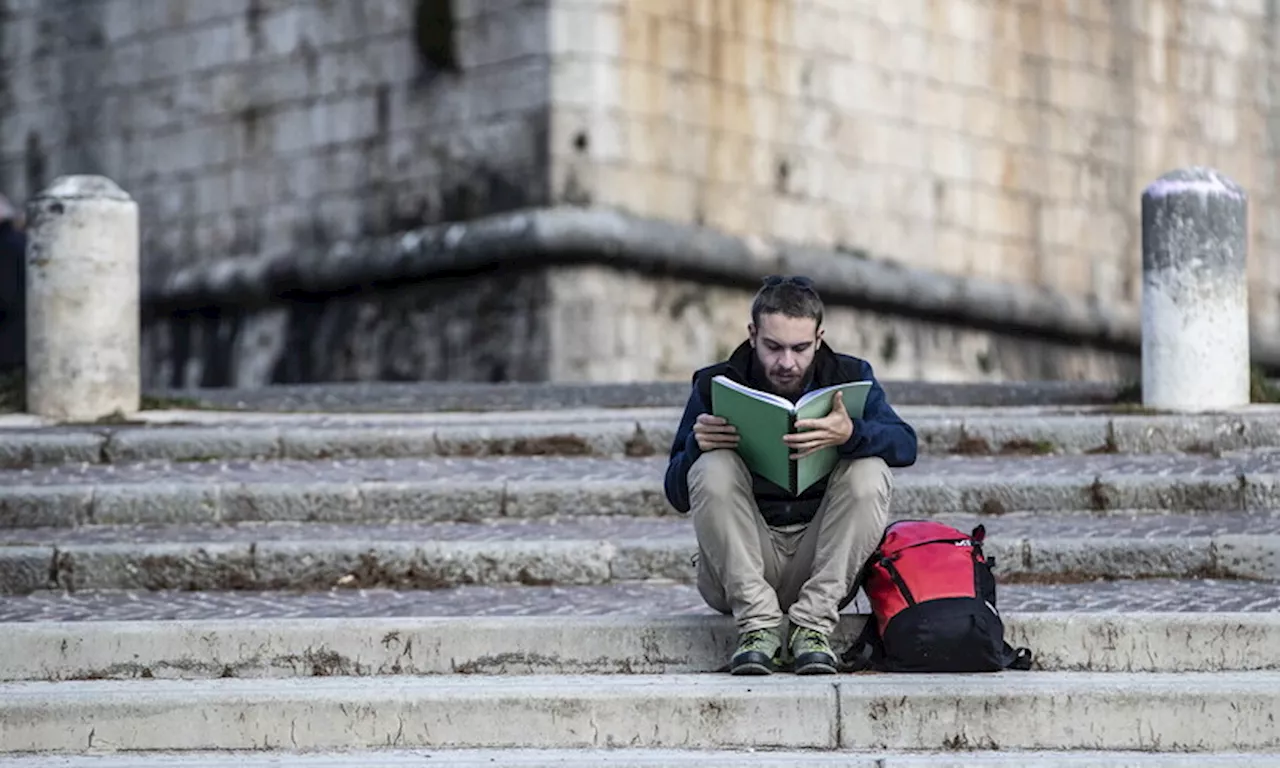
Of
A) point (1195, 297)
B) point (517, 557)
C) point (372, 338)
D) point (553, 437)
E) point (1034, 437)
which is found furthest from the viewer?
point (372, 338)

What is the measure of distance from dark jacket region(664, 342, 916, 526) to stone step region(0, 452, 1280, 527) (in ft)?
7.40

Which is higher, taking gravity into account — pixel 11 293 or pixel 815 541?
pixel 11 293

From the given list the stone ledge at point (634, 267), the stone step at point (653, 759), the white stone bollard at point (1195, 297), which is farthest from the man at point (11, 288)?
the stone step at point (653, 759)

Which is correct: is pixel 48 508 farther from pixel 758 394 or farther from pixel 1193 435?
pixel 1193 435

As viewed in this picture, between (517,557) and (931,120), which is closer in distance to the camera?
(517,557)

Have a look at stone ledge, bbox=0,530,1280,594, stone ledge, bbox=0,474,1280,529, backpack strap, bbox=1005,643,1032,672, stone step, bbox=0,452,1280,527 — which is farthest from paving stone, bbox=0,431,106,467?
backpack strap, bbox=1005,643,1032,672

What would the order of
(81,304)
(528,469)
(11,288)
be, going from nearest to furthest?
(528,469) < (81,304) < (11,288)

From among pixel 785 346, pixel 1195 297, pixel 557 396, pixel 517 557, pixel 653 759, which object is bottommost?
pixel 653 759

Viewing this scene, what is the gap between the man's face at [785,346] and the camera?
591cm

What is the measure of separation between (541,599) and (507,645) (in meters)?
1.20

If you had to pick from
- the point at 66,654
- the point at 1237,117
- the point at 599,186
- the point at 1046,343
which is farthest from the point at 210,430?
the point at 1237,117

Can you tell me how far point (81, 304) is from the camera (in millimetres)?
10234

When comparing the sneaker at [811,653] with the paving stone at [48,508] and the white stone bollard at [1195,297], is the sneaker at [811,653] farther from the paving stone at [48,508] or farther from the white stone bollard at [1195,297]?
the white stone bollard at [1195,297]

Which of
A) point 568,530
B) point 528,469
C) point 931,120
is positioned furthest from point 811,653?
point 931,120
